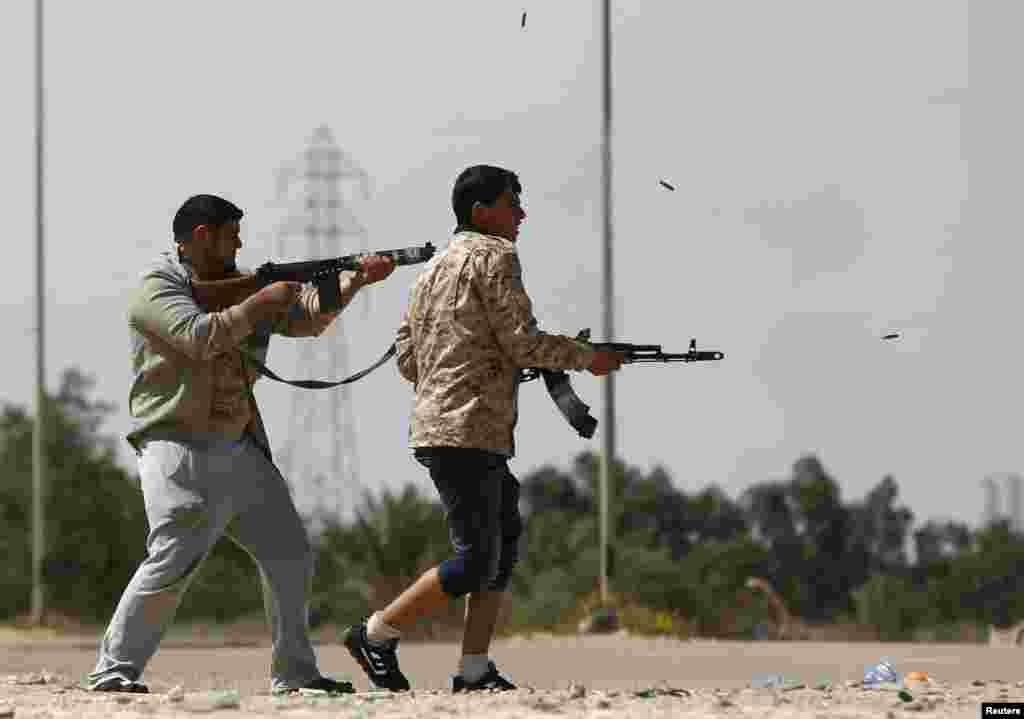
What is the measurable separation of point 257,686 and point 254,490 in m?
3.03

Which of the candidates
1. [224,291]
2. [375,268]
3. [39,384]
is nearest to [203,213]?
[224,291]

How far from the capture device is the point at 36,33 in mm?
32719

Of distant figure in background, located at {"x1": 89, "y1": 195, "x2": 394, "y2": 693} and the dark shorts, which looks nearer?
the dark shorts

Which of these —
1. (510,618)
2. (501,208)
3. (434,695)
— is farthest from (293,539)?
(510,618)

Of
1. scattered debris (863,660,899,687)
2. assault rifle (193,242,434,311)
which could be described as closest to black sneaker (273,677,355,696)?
assault rifle (193,242,434,311)

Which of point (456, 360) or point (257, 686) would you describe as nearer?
point (456, 360)

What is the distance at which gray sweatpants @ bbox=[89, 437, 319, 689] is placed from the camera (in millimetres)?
10047

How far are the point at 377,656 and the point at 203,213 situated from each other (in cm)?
215

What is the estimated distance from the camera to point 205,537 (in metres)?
10.1

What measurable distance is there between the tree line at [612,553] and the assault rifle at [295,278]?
13146mm

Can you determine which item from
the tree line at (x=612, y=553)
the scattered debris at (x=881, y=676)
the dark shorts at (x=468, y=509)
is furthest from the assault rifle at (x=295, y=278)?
the tree line at (x=612, y=553)

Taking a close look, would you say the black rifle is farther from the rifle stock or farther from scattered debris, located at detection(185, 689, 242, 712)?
scattered debris, located at detection(185, 689, 242, 712)

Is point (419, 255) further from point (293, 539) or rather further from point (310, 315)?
point (293, 539)

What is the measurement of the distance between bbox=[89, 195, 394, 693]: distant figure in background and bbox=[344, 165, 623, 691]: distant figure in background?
455mm
